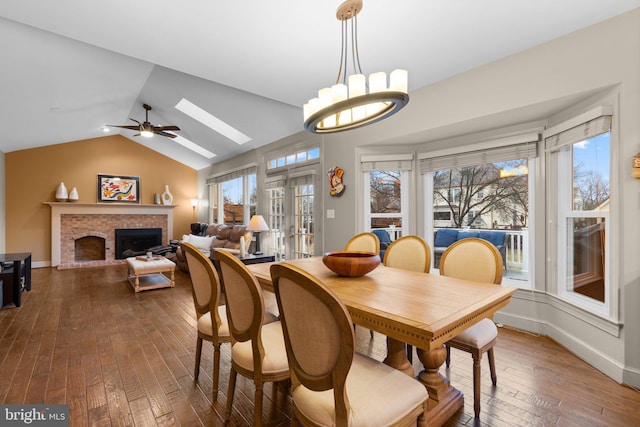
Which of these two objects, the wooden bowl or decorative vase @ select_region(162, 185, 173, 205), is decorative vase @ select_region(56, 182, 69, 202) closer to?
decorative vase @ select_region(162, 185, 173, 205)

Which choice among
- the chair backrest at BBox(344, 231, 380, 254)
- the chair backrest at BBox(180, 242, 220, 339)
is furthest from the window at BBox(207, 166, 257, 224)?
the chair backrest at BBox(180, 242, 220, 339)

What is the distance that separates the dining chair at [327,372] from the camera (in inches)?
38.1

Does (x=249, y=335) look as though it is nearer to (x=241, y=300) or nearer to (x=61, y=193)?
(x=241, y=300)

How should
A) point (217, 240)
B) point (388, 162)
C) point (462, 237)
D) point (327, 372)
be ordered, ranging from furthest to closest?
point (217, 240), point (388, 162), point (462, 237), point (327, 372)

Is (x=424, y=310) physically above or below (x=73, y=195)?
below

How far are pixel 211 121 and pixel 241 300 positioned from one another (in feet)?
16.3

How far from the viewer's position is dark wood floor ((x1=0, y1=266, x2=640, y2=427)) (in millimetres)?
1726

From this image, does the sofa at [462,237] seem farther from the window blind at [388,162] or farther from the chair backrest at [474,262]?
the chair backrest at [474,262]

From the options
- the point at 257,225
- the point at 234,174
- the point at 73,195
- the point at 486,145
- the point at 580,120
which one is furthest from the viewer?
the point at 73,195

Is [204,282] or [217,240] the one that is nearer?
[204,282]

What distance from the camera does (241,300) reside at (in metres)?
1.47

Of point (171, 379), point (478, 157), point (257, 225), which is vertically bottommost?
point (171, 379)

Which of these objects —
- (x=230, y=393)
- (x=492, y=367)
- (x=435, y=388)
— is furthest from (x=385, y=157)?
(x=230, y=393)

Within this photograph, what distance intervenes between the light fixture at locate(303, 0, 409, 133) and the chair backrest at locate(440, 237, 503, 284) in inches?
43.9
